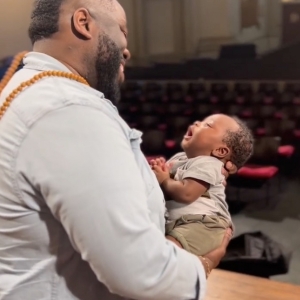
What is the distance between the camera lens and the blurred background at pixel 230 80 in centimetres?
414

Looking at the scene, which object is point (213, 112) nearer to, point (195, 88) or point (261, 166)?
point (195, 88)

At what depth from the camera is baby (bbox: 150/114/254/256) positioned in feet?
3.98

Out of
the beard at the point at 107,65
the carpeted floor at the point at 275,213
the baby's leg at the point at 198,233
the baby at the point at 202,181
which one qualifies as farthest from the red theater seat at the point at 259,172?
the beard at the point at 107,65

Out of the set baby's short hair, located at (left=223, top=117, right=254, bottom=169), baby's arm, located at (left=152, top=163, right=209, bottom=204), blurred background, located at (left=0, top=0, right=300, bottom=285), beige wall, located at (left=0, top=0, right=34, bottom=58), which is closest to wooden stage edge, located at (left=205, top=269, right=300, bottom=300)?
blurred background, located at (left=0, top=0, right=300, bottom=285)

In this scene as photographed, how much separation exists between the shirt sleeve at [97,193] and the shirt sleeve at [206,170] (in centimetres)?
57

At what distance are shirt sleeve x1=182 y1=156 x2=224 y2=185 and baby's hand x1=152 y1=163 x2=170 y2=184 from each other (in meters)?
0.05

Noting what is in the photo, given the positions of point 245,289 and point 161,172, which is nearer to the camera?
point 161,172

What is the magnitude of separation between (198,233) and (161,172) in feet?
0.71

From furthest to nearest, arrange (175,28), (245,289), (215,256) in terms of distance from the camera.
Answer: (175,28) < (245,289) < (215,256)

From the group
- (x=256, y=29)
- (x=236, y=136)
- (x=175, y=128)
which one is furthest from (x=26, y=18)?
(x=236, y=136)

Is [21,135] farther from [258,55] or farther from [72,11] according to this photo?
[258,55]

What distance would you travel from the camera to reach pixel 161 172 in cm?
133

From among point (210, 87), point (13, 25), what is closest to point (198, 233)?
point (210, 87)

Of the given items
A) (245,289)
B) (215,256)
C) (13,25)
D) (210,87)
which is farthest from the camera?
(13,25)
